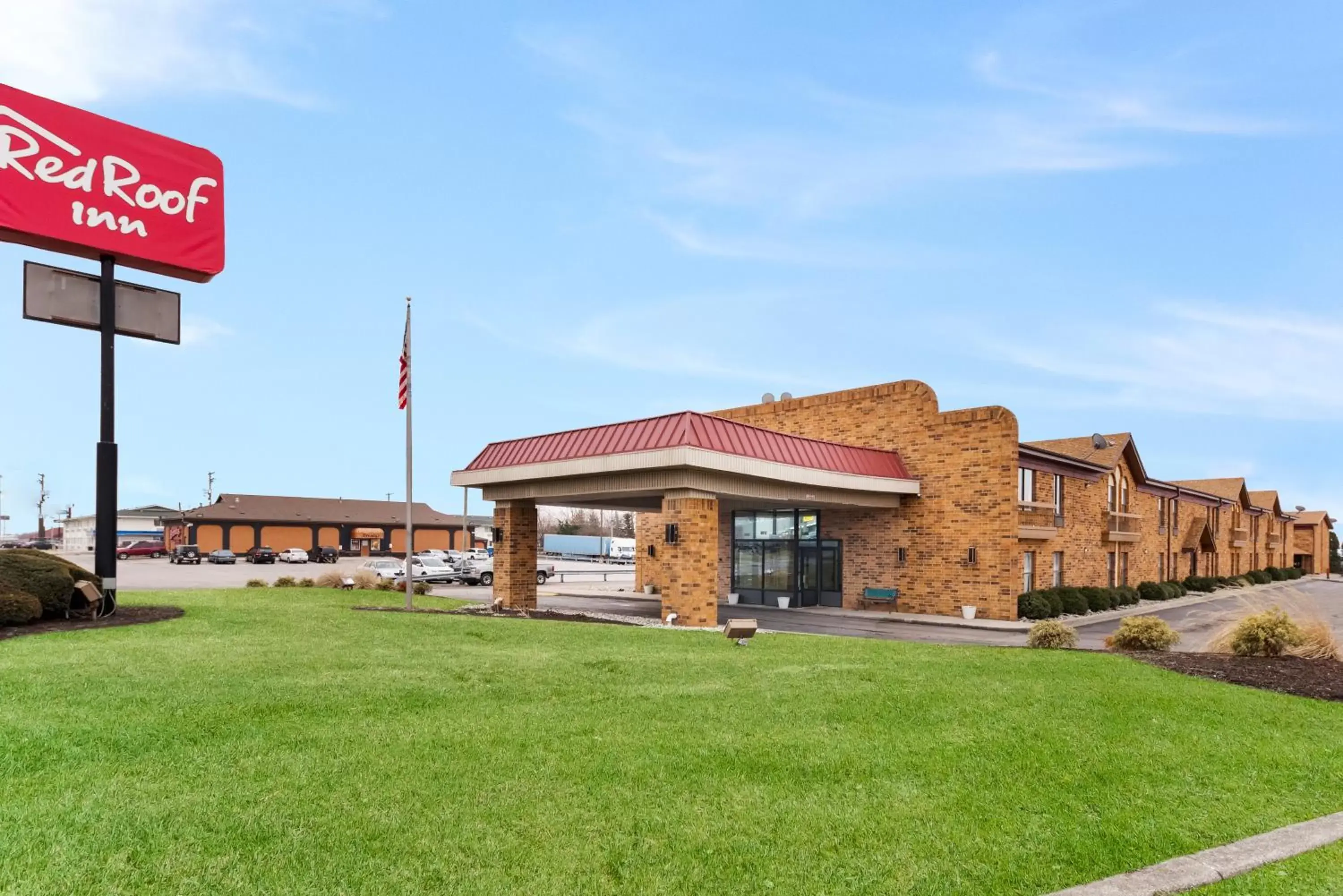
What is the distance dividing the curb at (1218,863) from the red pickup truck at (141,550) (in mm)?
73338

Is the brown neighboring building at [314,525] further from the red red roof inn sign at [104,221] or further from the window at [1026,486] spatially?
the red red roof inn sign at [104,221]

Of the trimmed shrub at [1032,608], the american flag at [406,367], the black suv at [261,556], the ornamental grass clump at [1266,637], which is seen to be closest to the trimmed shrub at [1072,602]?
the trimmed shrub at [1032,608]

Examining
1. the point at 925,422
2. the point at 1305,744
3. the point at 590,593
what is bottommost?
the point at 590,593

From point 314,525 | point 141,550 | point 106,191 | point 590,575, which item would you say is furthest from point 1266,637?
point 141,550

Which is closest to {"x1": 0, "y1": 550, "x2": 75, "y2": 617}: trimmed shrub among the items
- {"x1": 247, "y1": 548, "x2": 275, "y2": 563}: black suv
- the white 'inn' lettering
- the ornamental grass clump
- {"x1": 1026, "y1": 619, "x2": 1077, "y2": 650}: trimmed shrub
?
the white 'inn' lettering

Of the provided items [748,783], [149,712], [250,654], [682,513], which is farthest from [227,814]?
[682,513]

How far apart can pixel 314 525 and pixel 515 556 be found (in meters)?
56.9

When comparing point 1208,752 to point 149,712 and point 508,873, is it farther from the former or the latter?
point 149,712

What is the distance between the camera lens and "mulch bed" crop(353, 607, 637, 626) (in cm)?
1902

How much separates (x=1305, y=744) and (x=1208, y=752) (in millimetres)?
1477

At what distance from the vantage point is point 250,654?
34.6ft

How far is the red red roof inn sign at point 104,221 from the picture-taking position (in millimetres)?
15016

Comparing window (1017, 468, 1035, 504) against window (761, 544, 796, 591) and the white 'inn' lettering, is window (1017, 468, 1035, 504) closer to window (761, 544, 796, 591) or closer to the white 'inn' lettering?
window (761, 544, 796, 591)

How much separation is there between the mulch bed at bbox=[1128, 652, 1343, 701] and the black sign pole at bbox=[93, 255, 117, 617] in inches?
731
